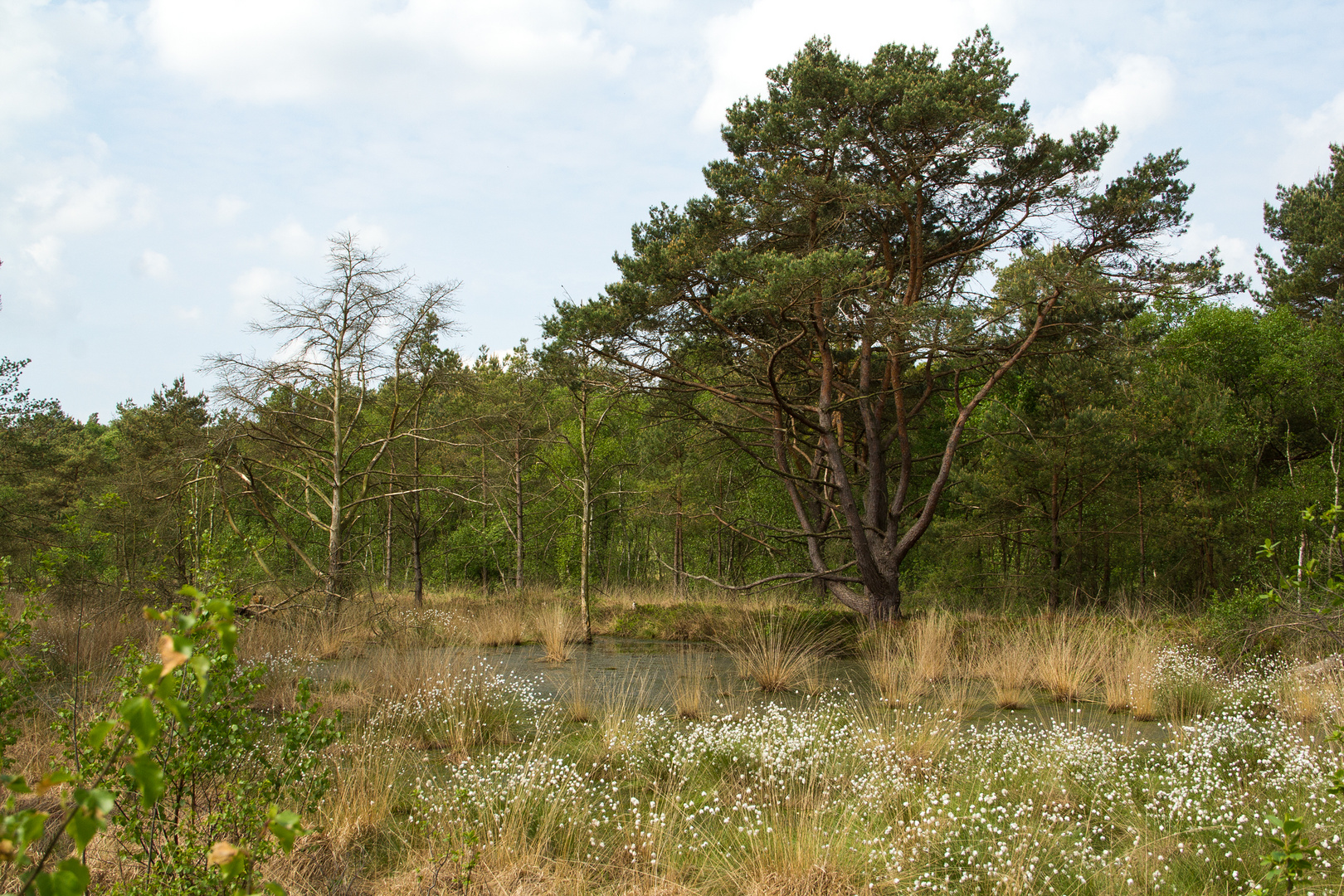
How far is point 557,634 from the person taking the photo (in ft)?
39.3

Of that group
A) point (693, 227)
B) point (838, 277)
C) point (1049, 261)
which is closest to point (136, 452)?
point (693, 227)

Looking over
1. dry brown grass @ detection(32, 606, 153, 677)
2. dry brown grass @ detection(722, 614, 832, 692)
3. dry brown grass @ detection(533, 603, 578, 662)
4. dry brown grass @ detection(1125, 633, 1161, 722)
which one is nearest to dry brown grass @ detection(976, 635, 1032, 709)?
dry brown grass @ detection(1125, 633, 1161, 722)

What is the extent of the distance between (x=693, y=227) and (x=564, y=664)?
22.1 ft

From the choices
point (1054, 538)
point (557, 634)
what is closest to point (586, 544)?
point (557, 634)

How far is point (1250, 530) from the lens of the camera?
Result: 55.5 feet

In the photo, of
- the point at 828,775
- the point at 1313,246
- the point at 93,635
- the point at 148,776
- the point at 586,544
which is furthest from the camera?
the point at 1313,246

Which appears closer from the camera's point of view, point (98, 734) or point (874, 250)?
point (98, 734)

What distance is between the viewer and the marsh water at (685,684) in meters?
7.55

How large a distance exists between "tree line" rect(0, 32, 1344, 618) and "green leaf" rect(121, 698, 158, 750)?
3.79m

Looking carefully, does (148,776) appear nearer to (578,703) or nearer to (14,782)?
(14,782)

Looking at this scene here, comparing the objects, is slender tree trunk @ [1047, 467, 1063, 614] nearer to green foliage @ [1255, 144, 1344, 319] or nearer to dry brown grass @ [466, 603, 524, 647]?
green foliage @ [1255, 144, 1344, 319]

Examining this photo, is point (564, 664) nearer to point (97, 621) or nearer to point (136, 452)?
point (97, 621)

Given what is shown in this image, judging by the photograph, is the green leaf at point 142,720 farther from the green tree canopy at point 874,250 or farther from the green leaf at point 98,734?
the green tree canopy at point 874,250

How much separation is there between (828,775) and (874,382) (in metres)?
10.6
